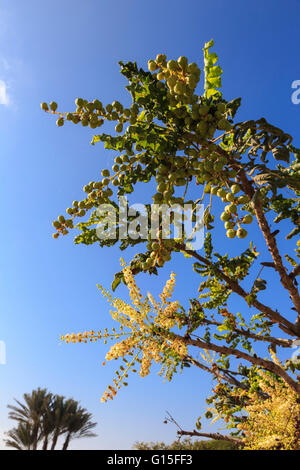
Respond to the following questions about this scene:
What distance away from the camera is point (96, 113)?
1.97 meters

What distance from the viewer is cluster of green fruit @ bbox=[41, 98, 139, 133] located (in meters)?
1.93

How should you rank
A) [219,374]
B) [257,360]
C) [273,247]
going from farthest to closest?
[219,374]
[257,360]
[273,247]

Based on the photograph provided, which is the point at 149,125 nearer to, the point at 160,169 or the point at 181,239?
the point at 160,169

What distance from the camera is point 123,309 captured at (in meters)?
2.44

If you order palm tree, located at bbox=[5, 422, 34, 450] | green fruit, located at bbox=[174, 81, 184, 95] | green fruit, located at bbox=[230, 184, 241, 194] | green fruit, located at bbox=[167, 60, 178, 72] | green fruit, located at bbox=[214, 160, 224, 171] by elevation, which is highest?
green fruit, located at bbox=[167, 60, 178, 72]

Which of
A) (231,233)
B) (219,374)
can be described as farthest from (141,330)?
A: (219,374)

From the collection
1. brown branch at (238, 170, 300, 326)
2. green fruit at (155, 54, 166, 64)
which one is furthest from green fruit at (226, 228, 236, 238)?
green fruit at (155, 54, 166, 64)

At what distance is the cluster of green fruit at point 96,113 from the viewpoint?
193 cm

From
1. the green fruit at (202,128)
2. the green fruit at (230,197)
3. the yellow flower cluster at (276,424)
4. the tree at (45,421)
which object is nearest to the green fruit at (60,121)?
the green fruit at (202,128)

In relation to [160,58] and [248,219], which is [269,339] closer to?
[248,219]

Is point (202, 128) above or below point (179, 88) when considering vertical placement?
below

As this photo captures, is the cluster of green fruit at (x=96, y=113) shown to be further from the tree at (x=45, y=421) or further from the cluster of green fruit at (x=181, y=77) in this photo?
the tree at (x=45, y=421)

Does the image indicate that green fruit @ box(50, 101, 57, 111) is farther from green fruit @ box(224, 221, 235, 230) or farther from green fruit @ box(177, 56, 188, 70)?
green fruit @ box(224, 221, 235, 230)
